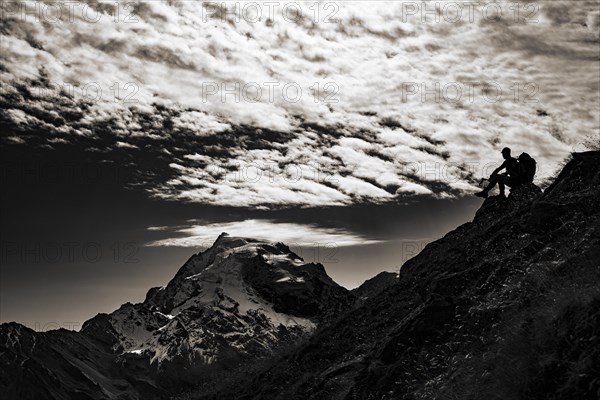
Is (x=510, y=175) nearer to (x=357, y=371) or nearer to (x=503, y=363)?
(x=357, y=371)

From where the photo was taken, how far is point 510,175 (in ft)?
84.7

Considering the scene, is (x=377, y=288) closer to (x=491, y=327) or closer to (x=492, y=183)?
(x=492, y=183)

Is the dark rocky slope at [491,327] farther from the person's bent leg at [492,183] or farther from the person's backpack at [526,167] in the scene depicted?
the person's bent leg at [492,183]

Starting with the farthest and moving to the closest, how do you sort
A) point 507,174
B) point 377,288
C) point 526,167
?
point 377,288
point 507,174
point 526,167

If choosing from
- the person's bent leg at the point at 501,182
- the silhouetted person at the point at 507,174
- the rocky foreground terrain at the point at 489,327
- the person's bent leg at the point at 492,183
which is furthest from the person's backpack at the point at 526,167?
the person's bent leg at the point at 492,183

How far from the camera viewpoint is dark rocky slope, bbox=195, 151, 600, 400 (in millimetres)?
→ 7668

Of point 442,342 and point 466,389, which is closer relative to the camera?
point 466,389

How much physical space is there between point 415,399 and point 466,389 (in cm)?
200

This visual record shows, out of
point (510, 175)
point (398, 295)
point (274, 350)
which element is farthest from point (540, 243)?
point (274, 350)

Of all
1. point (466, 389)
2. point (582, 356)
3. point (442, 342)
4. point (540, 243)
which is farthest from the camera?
point (540, 243)

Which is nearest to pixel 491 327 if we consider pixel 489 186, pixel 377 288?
pixel 489 186

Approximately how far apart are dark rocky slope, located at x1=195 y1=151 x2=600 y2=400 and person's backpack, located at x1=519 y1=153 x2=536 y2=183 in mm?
1183

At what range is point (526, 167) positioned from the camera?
25.4 metres

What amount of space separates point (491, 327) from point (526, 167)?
16.7m
